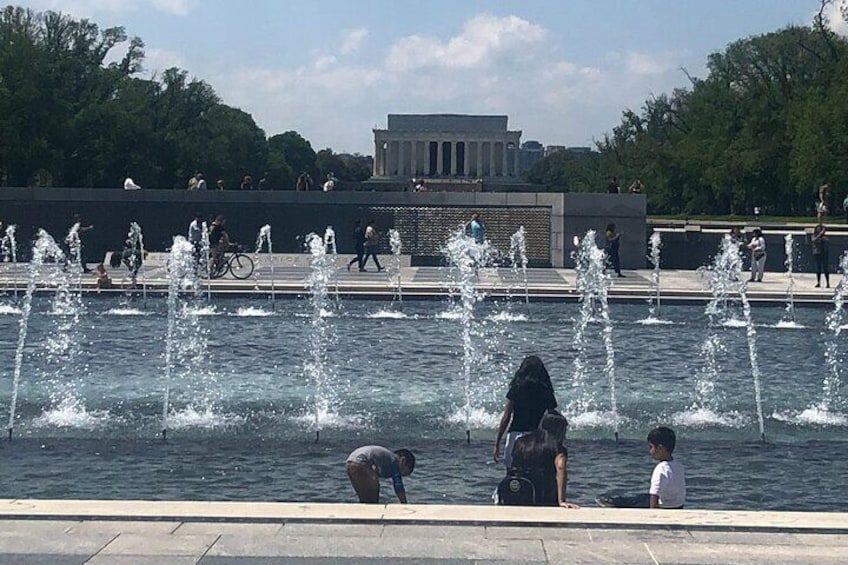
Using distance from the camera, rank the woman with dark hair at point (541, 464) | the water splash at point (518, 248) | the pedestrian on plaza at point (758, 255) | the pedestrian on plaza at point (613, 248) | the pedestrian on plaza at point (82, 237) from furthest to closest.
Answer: the water splash at point (518, 248)
the pedestrian on plaza at point (82, 237)
the pedestrian on plaza at point (613, 248)
the pedestrian on plaza at point (758, 255)
the woman with dark hair at point (541, 464)

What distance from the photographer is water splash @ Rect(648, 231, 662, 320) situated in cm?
2477

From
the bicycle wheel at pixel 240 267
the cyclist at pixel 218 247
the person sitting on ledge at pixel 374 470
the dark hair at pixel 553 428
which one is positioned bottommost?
the person sitting on ledge at pixel 374 470

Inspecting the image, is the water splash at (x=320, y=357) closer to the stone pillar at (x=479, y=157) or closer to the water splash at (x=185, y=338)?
the water splash at (x=185, y=338)

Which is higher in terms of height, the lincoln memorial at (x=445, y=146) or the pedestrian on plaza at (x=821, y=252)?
the lincoln memorial at (x=445, y=146)

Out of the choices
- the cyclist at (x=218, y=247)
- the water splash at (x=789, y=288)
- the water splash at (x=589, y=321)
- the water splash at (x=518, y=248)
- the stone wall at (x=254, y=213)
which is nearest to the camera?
the water splash at (x=589, y=321)

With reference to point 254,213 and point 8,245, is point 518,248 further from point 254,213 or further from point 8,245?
point 8,245

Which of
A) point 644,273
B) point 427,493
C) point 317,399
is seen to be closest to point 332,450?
point 427,493

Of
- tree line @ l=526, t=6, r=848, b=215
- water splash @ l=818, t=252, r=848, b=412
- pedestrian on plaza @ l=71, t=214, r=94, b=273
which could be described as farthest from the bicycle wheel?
Answer: tree line @ l=526, t=6, r=848, b=215

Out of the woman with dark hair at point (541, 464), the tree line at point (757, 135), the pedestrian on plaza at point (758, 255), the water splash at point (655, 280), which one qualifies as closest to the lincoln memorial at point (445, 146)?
the tree line at point (757, 135)

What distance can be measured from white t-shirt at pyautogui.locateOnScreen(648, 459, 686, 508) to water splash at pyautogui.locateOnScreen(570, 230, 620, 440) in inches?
159

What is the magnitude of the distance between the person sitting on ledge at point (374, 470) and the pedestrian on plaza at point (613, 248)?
74.9ft

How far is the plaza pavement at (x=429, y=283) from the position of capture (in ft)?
87.4

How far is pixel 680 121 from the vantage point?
86000 mm

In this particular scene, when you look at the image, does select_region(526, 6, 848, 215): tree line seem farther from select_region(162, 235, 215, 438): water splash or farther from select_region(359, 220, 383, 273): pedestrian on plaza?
select_region(162, 235, 215, 438): water splash
